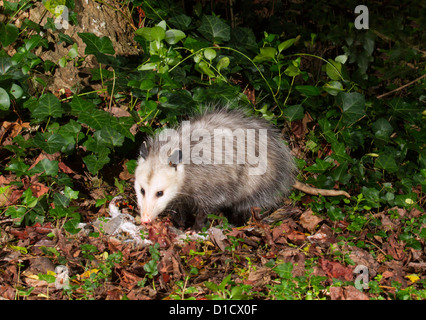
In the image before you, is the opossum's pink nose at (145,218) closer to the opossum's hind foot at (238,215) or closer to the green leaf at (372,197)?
the opossum's hind foot at (238,215)

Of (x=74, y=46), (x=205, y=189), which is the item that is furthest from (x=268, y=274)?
(x=74, y=46)

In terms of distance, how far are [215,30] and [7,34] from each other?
132 centimetres

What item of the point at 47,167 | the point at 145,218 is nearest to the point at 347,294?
the point at 145,218

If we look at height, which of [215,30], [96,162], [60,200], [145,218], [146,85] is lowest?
[145,218]

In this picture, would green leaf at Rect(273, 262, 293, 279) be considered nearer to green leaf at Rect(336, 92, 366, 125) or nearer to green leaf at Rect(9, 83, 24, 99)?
green leaf at Rect(336, 92, 366, 125)

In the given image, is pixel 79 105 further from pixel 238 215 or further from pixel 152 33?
pixel 238 215

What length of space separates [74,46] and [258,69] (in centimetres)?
124

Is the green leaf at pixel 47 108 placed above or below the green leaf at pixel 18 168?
above

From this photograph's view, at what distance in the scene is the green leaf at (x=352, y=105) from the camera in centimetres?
296

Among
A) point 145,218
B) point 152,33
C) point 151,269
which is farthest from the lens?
point 152,33

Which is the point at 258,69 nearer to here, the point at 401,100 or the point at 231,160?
the point at 231,160

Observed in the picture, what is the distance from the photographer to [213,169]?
2.84 meters

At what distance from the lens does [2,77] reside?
2.59 metres

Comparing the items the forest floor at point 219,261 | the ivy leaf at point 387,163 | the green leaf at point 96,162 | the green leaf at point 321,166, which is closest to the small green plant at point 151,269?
the forest floor at point 219,261
